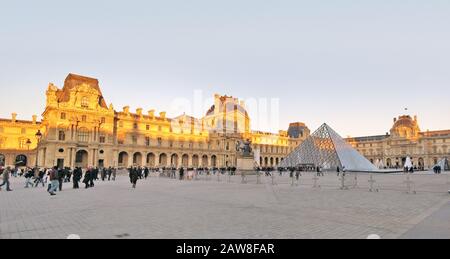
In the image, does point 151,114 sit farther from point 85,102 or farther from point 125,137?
point 85,102

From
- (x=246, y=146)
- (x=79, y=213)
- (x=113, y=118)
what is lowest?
(x=79, y=213)

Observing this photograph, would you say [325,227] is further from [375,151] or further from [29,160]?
[375,151]

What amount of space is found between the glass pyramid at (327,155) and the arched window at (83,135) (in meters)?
31.9

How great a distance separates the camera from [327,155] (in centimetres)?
4266

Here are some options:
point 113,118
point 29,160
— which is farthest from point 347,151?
point 29,160

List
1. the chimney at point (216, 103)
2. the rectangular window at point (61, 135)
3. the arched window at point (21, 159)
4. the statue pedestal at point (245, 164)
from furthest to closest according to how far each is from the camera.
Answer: the chimney at point (216, 103)
the arched window at point (21, 159)
the rectangular window at point (61, 135)
the statue pedestal at point (245, 164)

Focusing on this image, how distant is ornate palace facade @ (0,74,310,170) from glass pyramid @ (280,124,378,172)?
27.0 m

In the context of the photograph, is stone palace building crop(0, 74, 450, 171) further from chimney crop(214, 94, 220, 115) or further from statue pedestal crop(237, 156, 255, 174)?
statue pedestal crop(237, 156, 255, 174)

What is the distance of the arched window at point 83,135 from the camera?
165 feet

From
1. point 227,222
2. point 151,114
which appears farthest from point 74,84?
point 227,222

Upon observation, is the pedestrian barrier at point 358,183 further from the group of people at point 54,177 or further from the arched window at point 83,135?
the arched window at point 83,135

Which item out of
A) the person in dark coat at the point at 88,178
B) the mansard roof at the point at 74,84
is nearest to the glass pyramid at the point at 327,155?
the person in dark coat at the point at 88,178
